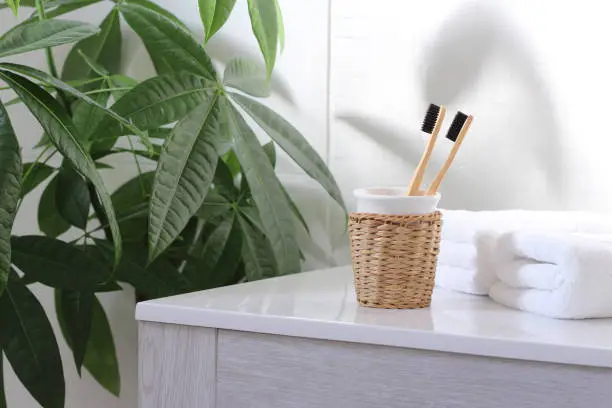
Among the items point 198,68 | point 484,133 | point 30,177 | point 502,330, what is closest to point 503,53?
point 484,133

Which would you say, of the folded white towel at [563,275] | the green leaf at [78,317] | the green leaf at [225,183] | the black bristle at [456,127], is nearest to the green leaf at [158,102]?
the green leaf at [225,183]

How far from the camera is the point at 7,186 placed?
3.22 ft

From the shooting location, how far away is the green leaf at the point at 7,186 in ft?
3.12

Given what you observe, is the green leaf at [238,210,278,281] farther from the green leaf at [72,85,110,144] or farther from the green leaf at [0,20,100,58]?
the green leaf at [0,20,100,58]

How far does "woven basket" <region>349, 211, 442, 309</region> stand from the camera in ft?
3.28

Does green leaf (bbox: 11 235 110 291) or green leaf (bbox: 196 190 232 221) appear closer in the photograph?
green leaf (bbox: 11 235 110 291)

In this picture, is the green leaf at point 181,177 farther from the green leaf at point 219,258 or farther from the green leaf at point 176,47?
the green leaf at point 219,258

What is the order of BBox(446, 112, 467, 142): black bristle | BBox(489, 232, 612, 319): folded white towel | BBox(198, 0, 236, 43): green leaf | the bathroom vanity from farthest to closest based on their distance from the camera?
BBox(198, 0, 236, 43): green leaf
BBox(446, 112, 467, 142): black bristle
BBox(489, 232, 612, 319): folded white towel
the bathroom vanity

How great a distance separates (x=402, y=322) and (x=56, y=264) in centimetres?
62

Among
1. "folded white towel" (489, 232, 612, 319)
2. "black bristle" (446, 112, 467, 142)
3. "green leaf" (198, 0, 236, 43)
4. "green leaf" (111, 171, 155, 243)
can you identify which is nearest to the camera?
"folded white towel" (489, 232, 612, 319)

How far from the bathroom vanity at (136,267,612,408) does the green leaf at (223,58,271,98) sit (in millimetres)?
437

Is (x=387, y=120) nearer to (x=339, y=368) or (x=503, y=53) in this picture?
(x=503, y=53)

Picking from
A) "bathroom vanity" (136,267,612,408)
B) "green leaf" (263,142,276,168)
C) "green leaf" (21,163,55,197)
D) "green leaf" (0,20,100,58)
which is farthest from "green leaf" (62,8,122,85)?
"bathroom vanity" (136,267,612,408)

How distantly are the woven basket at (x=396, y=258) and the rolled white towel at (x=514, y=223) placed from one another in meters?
0.10
